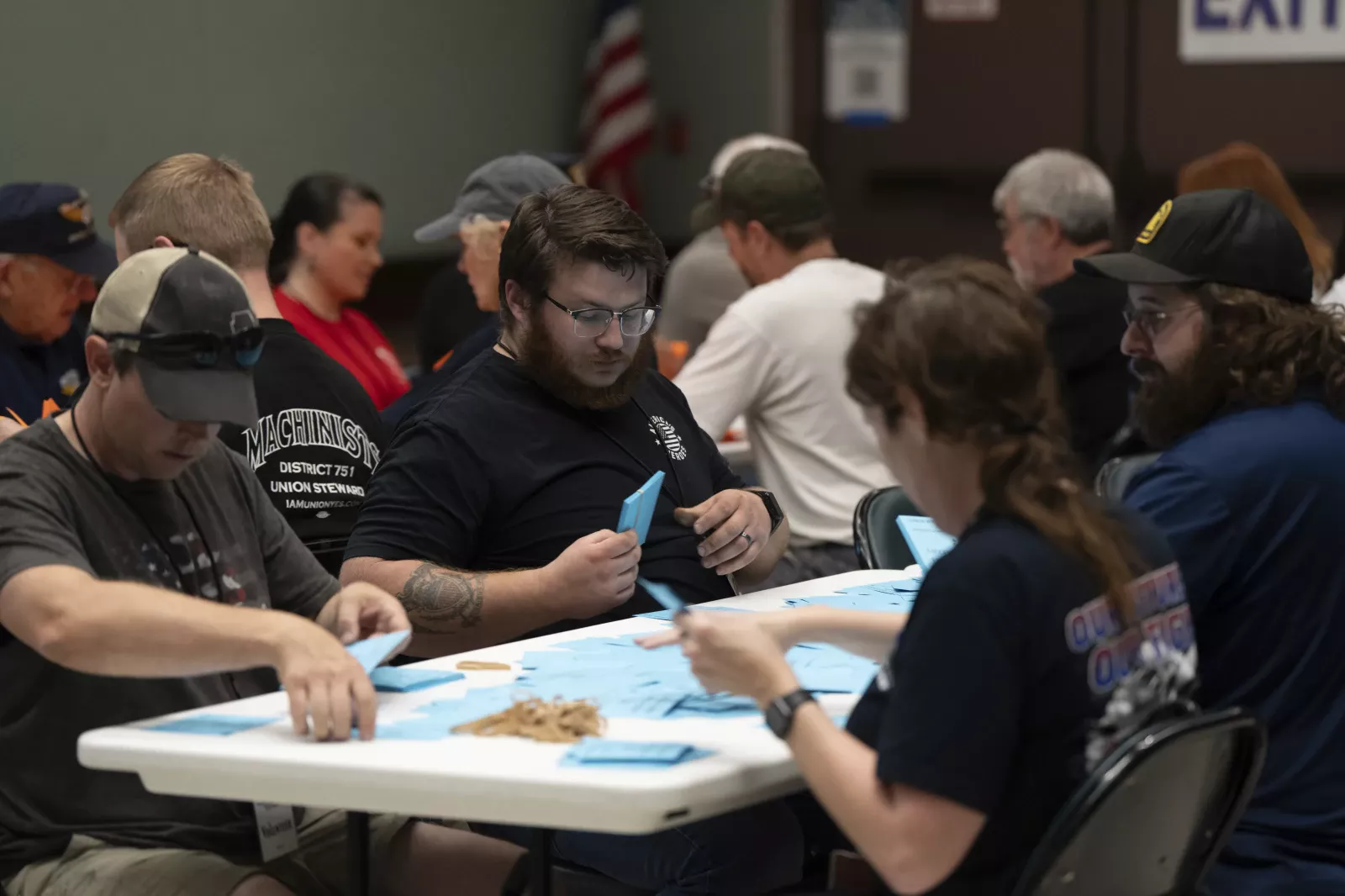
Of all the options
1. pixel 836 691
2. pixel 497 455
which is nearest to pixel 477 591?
pixel 497 455

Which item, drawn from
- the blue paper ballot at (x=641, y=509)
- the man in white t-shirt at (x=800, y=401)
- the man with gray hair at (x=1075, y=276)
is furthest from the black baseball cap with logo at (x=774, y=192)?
the blue paper ballot at (x=641, y=509)

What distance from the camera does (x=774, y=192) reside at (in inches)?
183

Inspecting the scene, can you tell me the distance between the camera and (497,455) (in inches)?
117

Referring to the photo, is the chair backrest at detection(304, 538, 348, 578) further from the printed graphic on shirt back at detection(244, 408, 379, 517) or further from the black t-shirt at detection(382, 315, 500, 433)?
the black t-shirt at detection(382, 315, 500, 433)

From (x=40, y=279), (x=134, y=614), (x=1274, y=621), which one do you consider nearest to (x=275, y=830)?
(x=134, y=614)

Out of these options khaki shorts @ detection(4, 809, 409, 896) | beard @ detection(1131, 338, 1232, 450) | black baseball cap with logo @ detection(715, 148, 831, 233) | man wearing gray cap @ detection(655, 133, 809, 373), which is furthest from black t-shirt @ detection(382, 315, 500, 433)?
man wearing gray cap @ detection(655, 133, 809, 373)

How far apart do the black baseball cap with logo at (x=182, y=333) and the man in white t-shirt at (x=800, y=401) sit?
2112mm

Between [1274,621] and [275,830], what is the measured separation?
1353 mm

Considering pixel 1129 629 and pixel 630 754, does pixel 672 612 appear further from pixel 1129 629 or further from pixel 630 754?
pixel 1129 629

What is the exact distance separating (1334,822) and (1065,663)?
691 millimetres

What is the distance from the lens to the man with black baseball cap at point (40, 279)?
4055mm

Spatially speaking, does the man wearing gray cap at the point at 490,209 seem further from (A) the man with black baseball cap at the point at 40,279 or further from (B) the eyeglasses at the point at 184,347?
(B) the eyeglasses at the point at 184,347

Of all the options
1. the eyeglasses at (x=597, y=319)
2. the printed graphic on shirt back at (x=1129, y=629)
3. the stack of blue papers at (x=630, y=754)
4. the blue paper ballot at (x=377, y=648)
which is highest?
the eyeglasses at (x=597, y=319)

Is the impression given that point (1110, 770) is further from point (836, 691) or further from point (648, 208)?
point (648, 208)
